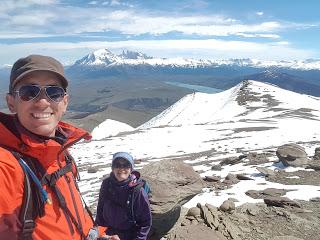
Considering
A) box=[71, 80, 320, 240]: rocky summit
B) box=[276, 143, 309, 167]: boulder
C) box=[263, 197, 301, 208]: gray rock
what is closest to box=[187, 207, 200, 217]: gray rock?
box=[71, 80, 320, 240]: rocky summit

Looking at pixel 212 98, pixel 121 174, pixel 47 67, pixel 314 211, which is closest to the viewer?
pixel 47 67

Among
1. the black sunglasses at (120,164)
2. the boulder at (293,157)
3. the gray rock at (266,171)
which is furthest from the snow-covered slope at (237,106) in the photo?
the black sunglasses at (120,164)

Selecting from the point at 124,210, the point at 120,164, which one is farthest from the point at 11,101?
the point at 124,210

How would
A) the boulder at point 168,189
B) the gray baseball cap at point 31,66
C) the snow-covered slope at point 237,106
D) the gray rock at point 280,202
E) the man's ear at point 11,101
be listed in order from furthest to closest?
the snow-covered slope at point 237,106, the gray rock at point 280,202, the boulder at point 168,189, the man's ear at point 11,101, the gray baseball cap at point 31,66

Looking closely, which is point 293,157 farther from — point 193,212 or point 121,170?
point 121,170

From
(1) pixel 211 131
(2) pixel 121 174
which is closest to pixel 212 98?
(1) pixel 211 131

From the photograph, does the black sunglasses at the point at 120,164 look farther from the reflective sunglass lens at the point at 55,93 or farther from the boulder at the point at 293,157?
the boulder at the point at 293,157

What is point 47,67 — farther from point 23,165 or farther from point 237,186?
point 237,186
